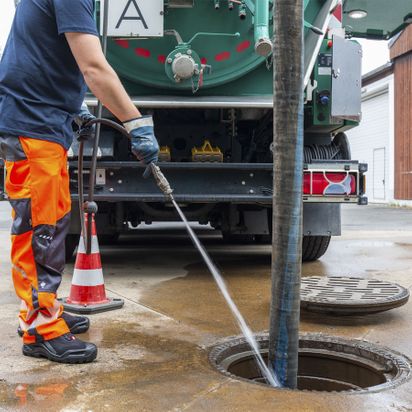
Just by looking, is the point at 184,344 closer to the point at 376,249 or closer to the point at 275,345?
the point at 275,345

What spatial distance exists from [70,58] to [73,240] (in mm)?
2800

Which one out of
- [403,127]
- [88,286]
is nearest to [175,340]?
[88,286]

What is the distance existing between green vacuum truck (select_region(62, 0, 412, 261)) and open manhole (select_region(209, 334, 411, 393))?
5.55ft

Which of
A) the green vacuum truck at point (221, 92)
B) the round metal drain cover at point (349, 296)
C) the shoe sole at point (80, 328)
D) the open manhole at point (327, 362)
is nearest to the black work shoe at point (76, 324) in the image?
the shoe sole at point (80, 328)

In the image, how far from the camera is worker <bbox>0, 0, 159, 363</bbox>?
252 cm

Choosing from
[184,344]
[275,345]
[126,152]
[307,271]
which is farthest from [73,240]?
[275,345]

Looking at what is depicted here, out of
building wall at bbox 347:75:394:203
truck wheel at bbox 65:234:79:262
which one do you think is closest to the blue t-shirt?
truck wheel at bbox 65:234:79:262

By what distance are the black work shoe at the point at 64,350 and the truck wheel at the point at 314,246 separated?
303cm

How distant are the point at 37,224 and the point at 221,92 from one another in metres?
2.44

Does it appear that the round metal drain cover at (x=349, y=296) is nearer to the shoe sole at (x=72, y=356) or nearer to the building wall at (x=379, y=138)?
the shoe sole at (x=72, y=356)

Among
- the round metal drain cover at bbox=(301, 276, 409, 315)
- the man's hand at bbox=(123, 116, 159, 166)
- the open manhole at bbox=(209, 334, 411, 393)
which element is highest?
the man's hand at bbox=(123, 116, 159, 166)

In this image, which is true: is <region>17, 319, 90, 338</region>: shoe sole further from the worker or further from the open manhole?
the open manhole

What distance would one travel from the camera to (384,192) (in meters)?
22.2

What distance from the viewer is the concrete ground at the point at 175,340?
2.12m
